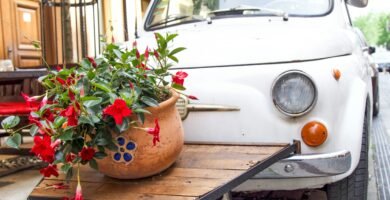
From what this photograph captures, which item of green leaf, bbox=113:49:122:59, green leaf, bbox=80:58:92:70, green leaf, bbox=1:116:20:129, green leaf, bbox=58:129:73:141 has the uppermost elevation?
green leaf, bbox=113:49:122:59

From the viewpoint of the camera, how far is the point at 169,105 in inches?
68.9

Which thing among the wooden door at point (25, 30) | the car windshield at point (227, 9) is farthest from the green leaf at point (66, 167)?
the wooden door at point (25, 30)

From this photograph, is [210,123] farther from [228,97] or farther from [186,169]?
[186,169]

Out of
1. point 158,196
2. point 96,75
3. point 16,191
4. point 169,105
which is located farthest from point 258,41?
point 16,191

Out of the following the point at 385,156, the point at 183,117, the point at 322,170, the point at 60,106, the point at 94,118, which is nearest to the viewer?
the point at 94,118

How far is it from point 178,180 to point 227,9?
1668mm

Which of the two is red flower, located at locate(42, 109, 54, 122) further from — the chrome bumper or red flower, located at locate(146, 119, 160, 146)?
the chrome bumper

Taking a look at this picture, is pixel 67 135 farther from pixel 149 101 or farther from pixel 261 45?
pixel 261 45

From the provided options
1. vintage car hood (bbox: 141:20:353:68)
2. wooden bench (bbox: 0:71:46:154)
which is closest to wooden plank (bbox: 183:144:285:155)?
vintage car hood (bbox: 141:20:353:68)

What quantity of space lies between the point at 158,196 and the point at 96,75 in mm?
521

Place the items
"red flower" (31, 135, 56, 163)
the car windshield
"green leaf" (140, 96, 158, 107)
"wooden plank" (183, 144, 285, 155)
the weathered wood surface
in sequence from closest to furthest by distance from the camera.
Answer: "red flower" (31, 135, 56, 163) < the weathered wood surface < "green leaf" (140, 96, 158, 107) < "wooden plank" (183, 144, 285, 155) < the car windshield

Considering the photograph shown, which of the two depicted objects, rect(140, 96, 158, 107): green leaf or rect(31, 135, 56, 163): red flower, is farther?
rect(140, 96, 158, 107): green leaf

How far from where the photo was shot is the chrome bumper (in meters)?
2.07

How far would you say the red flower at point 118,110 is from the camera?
1.43 metres
